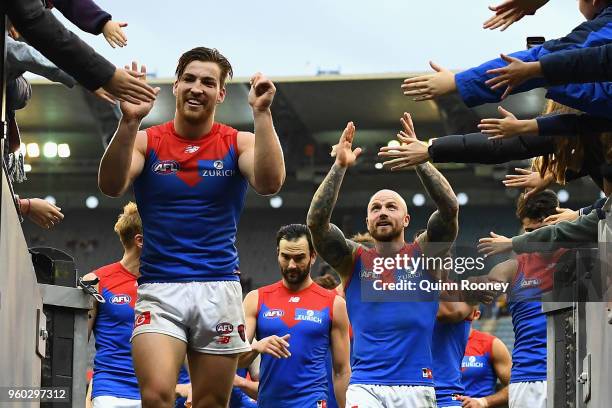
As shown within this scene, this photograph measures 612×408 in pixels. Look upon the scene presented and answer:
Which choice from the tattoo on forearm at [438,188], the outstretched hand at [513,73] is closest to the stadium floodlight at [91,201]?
the tattoo on forearm at [438,188]

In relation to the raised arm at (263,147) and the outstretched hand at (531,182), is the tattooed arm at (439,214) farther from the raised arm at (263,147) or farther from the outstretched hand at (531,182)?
the raised arm at (263,147)

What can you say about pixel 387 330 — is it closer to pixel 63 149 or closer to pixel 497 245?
pixel 497 245

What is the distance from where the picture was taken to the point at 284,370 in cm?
907

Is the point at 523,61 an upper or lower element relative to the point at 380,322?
upper

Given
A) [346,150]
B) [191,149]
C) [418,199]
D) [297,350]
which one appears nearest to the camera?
[191,149]

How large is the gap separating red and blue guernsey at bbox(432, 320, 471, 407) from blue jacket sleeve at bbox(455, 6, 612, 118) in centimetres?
449

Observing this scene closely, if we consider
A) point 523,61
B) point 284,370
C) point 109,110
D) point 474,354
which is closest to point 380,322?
point 284,370

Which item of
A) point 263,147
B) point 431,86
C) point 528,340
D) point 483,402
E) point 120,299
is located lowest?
point 483,402

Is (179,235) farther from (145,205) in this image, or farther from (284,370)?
(284,370)

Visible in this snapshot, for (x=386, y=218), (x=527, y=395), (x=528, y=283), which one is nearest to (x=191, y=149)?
(x=386, y=218)

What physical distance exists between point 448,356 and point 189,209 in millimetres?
4342

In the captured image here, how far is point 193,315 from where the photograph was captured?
18.6ft

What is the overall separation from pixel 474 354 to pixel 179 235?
19.7 feet

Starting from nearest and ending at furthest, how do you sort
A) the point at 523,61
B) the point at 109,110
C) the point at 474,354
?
the point at 523,61 → the point at 474,354 → the point at 109,110
